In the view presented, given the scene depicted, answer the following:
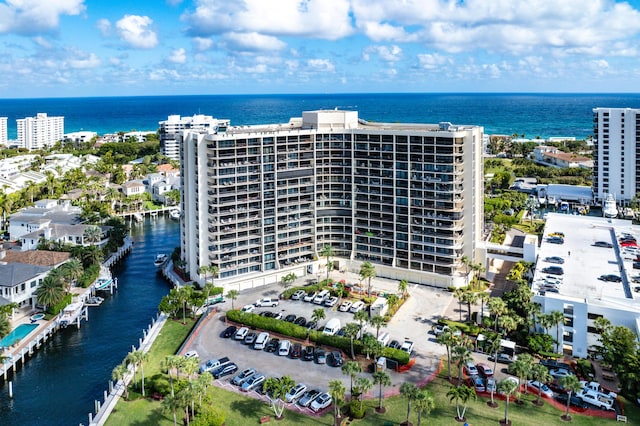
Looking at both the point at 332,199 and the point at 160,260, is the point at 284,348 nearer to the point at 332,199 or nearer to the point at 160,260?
the point at 332,199

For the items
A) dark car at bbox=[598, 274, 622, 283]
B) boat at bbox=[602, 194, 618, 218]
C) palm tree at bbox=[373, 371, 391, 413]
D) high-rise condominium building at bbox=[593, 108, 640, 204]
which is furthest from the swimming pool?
high-rise condominium building at bbox=[593, 108, 640, 204]

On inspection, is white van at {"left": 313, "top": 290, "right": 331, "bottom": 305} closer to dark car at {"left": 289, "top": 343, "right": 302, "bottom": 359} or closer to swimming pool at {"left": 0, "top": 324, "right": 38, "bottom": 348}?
dark car at {"left": 289, "top": 343, "right": 302, "bottom": 359}

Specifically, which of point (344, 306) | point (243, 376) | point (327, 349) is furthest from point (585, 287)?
point (243, 376)

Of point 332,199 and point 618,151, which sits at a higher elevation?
point 618,151

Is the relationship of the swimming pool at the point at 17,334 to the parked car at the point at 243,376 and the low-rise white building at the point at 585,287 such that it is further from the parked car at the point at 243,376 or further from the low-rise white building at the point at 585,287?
the low-rise white building at the point at 585,287

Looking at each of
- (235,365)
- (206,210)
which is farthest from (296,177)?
(235,365)

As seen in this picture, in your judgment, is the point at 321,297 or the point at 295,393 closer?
the point at 295,393
